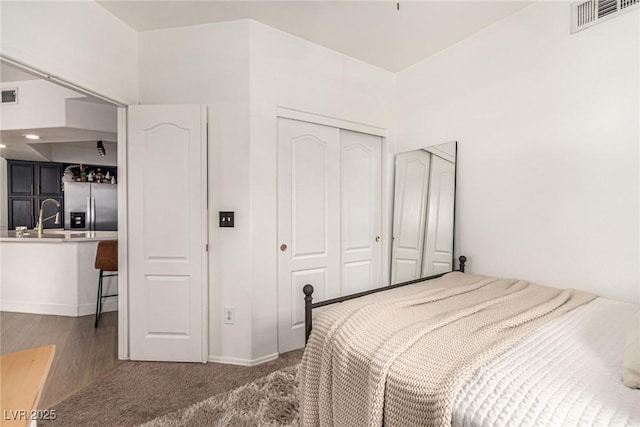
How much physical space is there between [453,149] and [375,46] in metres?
1.17

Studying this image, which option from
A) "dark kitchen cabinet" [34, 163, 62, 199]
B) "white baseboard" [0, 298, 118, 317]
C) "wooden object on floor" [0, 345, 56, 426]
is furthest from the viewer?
"dark kitchen cabinet" [34, 163, 62, 199]

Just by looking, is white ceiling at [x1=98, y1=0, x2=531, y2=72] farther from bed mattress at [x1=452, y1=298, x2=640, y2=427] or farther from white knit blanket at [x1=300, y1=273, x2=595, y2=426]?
bed mattress at [x1=452, y1=298, x2=640, y2=427]

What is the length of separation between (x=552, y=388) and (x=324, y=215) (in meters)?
2.11

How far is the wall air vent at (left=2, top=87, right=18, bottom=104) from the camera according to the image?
3.26 metres

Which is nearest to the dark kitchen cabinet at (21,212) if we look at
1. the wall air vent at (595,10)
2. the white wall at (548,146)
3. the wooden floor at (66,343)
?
the wooden floor at (66,343)

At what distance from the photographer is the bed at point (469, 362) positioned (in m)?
0.83

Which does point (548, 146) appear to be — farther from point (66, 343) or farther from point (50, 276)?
point (50, 276)

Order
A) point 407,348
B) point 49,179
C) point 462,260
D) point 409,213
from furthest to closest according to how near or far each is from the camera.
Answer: point 49,179 → point 409,213 → point 462,260 → point 407,348

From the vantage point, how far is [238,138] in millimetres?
2422

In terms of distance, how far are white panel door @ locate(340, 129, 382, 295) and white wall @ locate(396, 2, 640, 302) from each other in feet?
2.38

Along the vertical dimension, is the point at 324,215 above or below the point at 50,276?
above

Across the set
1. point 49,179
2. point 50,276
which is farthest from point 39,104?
point 49,179

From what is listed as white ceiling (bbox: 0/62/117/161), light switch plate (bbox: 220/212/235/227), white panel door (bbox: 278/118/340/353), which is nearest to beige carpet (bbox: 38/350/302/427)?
white panel door (bbox: 278/118/340/353)

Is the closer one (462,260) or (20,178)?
(462,260)
